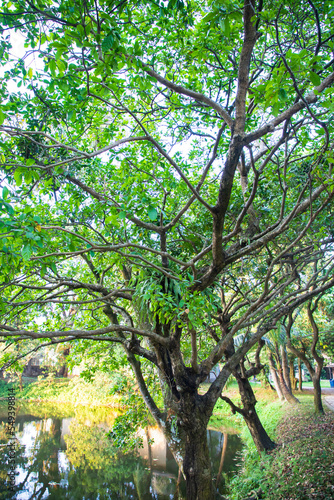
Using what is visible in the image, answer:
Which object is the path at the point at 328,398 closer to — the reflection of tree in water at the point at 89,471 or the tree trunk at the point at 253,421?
the reflection of tree in water at the point at 89,471

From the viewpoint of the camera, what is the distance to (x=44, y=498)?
771 cm

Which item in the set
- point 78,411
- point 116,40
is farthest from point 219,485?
point 78,411

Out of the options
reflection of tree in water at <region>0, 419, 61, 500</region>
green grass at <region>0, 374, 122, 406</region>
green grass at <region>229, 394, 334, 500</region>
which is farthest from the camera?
green grass at <region>0, 374, 122, 406</region>

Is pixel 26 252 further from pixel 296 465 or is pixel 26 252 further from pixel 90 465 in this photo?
pixel 90 465

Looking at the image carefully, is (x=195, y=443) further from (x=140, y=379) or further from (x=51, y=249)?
(x=51, y=249)

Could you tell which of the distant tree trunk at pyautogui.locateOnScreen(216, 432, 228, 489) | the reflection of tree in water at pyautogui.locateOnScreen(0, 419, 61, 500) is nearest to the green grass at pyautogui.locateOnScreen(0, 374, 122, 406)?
the reflection of tree in water at pyautogui.locateOnScreen(0, 419, 61, 500)

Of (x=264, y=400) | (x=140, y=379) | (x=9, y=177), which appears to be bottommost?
(x=264, y=400)

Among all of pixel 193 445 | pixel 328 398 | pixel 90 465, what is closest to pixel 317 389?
pixel 193 445

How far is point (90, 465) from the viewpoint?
33.2 ft

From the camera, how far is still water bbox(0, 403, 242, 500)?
8055mm

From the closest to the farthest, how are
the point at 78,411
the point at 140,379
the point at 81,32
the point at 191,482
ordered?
the point at 81,32 → the point at 191,482 → the point at 140,379 → the point at 78,411

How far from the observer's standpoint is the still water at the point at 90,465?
26.4 feet

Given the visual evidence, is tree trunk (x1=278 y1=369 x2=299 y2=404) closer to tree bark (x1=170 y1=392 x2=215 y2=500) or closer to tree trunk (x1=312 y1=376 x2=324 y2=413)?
tree trunk (x1=312 y1=376 x2=324 y2=413)

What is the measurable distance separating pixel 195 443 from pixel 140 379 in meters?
1.87
